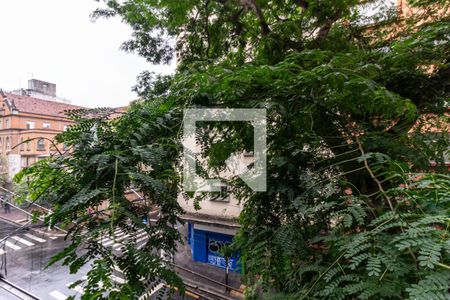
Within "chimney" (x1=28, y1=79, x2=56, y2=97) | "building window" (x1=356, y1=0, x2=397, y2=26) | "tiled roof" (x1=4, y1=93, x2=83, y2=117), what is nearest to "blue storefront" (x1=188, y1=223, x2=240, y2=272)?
"building window" (x1=356, y1=0, x2=397, y2=26)

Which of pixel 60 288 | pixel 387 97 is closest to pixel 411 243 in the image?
pixel 387 97

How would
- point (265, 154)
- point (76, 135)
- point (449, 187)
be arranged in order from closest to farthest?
point (449, 187) → point (76, 135) → point (265, 154)

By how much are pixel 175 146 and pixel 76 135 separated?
1.65ft

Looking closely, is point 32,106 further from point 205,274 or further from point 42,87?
point 205,274

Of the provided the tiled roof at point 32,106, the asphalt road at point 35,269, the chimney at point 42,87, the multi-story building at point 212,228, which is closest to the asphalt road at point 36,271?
the asphalt road at point 35,269

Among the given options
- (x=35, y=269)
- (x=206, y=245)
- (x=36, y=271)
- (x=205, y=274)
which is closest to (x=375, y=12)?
(x=206, y=245)

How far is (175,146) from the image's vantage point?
1.25 meters

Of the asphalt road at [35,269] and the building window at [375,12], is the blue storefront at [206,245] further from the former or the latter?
the building window at [375,12]

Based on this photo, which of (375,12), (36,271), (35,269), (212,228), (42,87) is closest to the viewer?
(375,12)

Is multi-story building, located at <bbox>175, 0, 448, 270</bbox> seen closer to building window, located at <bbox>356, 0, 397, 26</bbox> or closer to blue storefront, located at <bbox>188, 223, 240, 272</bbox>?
→ blue storefront, located at <bbox>188, 223, 240, 272</bbox>

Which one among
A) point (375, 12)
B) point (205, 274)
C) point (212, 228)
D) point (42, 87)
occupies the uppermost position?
point (42, 87)

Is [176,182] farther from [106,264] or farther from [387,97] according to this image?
[387,97]

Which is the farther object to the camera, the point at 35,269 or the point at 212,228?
the point at 212,228

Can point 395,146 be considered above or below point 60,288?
above
